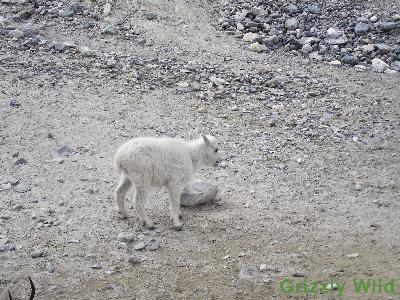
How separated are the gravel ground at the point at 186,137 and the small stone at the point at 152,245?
0.02 m

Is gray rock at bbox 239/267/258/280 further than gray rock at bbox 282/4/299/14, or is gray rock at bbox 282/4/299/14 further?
gray rock at bbox 282/4/299/14

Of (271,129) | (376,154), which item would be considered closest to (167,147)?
(271,129)

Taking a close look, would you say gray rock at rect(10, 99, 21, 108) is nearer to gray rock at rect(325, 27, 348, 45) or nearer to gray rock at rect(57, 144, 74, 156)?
gray rock at rect(57, 144, 74, 156)

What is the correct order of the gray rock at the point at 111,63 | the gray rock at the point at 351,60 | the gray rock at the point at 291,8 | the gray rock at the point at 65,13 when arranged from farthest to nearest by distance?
the gray rock at the point at 291,8 → the gray rock at the point at 65,13 → the gray rock at the point at 351,60 → the gray rock at the point at 111,63

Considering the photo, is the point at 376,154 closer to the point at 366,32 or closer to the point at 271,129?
the point at 271,129

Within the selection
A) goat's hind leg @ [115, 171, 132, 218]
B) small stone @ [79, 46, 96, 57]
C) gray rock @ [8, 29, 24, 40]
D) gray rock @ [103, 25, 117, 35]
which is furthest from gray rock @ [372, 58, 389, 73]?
gray rock @ [8, 29, 24, 40]

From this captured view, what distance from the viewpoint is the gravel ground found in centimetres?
809

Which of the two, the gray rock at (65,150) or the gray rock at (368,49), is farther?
the gray rock at (368,49)

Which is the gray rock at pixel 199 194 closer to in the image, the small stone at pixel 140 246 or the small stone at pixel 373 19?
the small stone at pixel 140 246

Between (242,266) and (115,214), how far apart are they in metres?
2.31

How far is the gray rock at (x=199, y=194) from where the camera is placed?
380 inches

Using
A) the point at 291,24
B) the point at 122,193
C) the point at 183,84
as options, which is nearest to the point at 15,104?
the point at 183,84

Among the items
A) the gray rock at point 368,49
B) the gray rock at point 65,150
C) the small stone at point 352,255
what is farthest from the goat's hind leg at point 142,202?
the gray rock at point 368,49

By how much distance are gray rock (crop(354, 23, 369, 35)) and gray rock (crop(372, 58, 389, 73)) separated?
1502 mm
